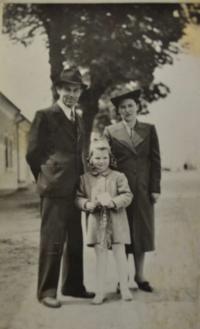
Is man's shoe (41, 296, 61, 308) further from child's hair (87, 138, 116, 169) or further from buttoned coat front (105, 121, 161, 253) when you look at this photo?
child's hair (87, 138, 116, 169)

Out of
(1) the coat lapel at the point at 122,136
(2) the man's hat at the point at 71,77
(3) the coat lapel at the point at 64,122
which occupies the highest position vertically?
(2) the man's hat at the point at 71,77

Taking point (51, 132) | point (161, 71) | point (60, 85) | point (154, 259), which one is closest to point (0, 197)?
point (51, 132)

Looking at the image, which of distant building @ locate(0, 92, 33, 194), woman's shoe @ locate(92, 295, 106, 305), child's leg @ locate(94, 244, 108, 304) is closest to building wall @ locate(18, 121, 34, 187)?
distant building @ locate(0, 92, 33, 194)

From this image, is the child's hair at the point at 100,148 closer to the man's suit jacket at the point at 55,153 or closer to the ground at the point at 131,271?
the man's suit jacket at the point at 55,153

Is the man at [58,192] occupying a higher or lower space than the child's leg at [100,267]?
higher

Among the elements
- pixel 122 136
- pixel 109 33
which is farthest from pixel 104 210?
pixel 109 33

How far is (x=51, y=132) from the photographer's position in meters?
1.67

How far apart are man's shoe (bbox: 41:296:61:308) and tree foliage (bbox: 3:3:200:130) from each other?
0.73 meters

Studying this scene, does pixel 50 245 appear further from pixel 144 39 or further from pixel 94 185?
pixel 144 39

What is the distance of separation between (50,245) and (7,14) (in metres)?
0.80

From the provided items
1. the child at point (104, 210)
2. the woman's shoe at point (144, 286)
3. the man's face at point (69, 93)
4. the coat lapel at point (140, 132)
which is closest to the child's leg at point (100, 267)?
the child at point (104, 210)

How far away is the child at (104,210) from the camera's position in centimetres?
164

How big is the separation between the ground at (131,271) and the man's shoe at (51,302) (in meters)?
0.01

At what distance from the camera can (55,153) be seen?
1666 millimetres
